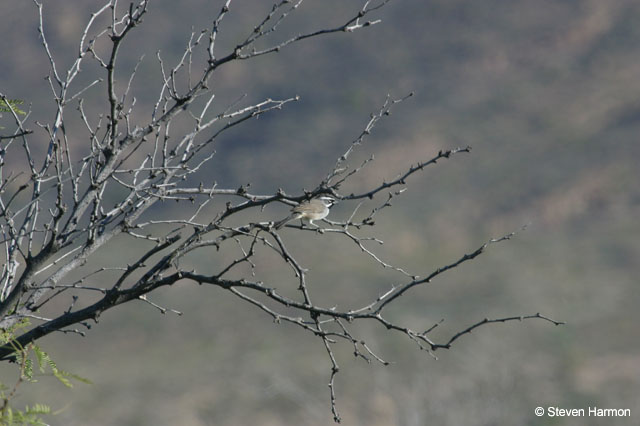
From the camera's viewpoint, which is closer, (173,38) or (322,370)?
(322,370)

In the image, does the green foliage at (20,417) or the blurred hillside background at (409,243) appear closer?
the green foliage at (20,417)

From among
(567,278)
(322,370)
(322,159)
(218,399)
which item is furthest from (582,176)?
(218,399)

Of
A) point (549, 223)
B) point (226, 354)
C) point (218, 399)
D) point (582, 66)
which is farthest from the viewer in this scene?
point (582, 66)

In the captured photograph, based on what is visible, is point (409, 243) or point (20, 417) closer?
point (20, 417)

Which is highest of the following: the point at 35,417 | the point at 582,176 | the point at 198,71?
the point at 198,71

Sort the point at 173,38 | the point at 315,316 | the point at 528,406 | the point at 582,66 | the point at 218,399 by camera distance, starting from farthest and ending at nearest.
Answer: the point at 173,38, the point at 582,66, the point at 218,399, the point at 528,406, the point at 315,316

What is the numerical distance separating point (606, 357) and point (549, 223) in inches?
344

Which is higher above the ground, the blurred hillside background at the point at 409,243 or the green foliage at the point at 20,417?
the blurred hillside background at the point at 409,243

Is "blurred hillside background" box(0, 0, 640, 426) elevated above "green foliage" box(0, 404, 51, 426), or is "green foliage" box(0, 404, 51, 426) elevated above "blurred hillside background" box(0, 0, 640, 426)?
"blurred hillside background" box(0, 0, 640, 426)

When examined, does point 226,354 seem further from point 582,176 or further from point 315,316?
point 315,316

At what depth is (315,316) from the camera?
4648 millimetres

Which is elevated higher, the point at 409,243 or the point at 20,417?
the point at 409,243

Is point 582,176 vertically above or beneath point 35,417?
above

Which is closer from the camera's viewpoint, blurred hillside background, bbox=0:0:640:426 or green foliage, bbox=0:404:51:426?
green foliage, bbox=0:404:51:426
